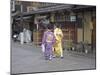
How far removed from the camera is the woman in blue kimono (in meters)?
4.50

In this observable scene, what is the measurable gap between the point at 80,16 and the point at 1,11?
1374 millimetres

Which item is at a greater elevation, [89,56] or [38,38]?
[38,38]

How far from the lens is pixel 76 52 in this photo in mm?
4746

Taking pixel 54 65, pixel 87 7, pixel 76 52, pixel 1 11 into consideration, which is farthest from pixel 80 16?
pixel 1 11

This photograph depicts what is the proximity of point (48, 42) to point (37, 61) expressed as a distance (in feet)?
1.19

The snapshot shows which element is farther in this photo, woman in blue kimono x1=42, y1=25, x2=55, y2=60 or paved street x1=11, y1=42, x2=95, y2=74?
woman in blue kimono x1=42, y1=25, x2=55, y2=60

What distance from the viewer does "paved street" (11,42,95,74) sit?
430 cm

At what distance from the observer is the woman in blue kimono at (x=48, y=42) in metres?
4.50

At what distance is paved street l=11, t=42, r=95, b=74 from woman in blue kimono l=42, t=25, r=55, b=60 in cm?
9

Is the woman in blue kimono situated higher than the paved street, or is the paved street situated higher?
the woman in blue kimono

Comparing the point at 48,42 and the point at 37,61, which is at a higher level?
the point at 48,42

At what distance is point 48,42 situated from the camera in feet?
14.9

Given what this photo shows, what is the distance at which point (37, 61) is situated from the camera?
446 cm

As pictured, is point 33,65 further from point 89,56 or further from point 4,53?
point 89,56
